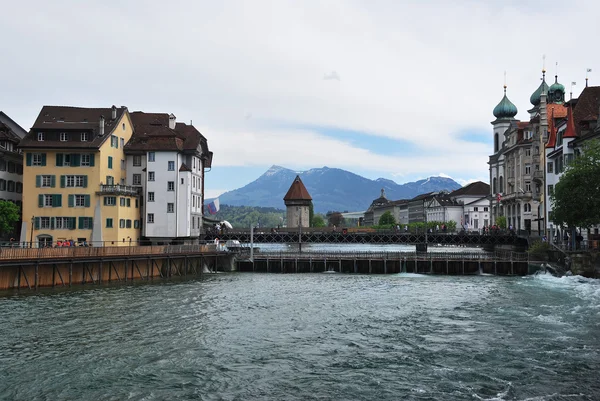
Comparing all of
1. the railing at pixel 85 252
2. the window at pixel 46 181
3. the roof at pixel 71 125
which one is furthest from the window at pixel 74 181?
the railing at pixel 85 252

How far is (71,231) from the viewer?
72.2 meters

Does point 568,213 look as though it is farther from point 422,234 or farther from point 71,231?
point 71,231

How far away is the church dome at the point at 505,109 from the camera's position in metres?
135

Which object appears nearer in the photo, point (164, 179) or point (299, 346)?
point (299, 346)

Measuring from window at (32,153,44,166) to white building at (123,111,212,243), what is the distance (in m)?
11.0

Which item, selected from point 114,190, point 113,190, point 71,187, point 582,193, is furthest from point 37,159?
point 582,193

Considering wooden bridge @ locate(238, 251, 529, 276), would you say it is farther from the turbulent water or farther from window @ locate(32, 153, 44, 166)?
window @ locate(32, 153, 44, 166)

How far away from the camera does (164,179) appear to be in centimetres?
7906

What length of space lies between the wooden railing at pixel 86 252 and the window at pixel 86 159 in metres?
17.6

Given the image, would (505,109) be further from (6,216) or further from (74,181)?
(6,216)

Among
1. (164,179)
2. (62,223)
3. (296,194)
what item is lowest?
(62,223)

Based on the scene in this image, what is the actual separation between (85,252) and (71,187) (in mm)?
22190

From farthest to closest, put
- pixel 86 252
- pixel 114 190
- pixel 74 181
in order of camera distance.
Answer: pixel 114 190 → pixel 74 181 → pixel 86 252

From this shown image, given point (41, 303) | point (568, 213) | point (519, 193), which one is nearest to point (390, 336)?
point (41, 303)
